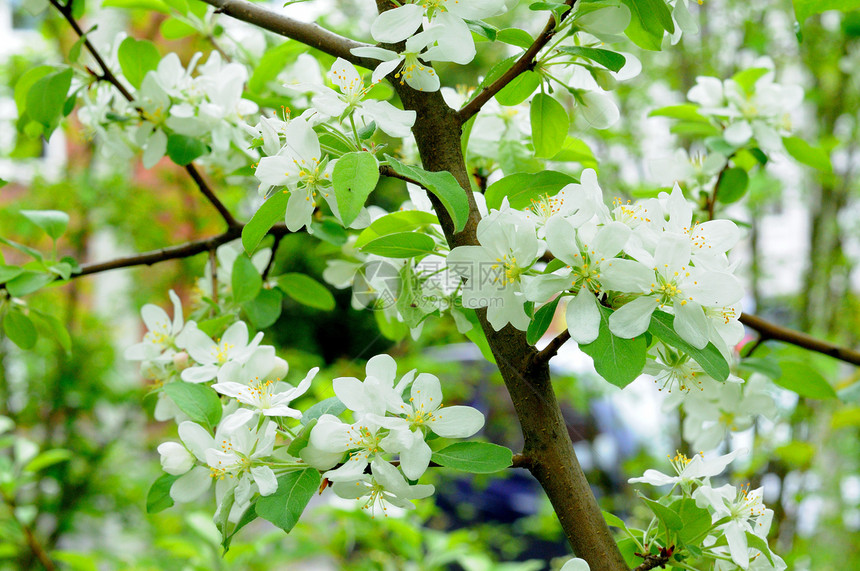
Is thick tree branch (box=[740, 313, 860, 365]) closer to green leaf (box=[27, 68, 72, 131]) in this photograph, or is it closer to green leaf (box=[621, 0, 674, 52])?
green leaf (box=[621, 0, 674, 52])

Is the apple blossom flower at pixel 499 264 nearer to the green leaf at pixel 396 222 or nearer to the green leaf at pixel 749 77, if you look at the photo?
the green leaf at pixel 396 222

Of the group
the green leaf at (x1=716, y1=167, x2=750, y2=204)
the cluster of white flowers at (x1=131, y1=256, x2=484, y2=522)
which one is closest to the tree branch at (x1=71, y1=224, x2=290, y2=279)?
the cluster of white flowers at (x1=131, y1=256, x2=484, y2=522)

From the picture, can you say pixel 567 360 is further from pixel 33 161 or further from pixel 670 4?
pixel 33 161

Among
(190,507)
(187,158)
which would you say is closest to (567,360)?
(187,158)

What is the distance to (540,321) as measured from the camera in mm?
574

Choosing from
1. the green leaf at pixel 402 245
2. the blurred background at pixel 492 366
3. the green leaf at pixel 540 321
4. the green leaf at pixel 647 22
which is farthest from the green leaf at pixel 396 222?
the blurred background at pixel 492 366

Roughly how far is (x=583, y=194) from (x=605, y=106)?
0.22 meters

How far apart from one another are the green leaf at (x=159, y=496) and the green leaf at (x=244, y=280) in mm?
241

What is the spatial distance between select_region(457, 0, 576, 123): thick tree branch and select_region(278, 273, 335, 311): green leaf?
1.44 ft

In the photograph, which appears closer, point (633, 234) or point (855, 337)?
point (633, 234)

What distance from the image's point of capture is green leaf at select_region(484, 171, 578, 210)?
24.9 inches

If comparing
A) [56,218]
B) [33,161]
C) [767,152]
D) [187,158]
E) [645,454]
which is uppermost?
[767,152]

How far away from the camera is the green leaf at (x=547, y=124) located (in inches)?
28.1

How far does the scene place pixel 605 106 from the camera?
0.74m
